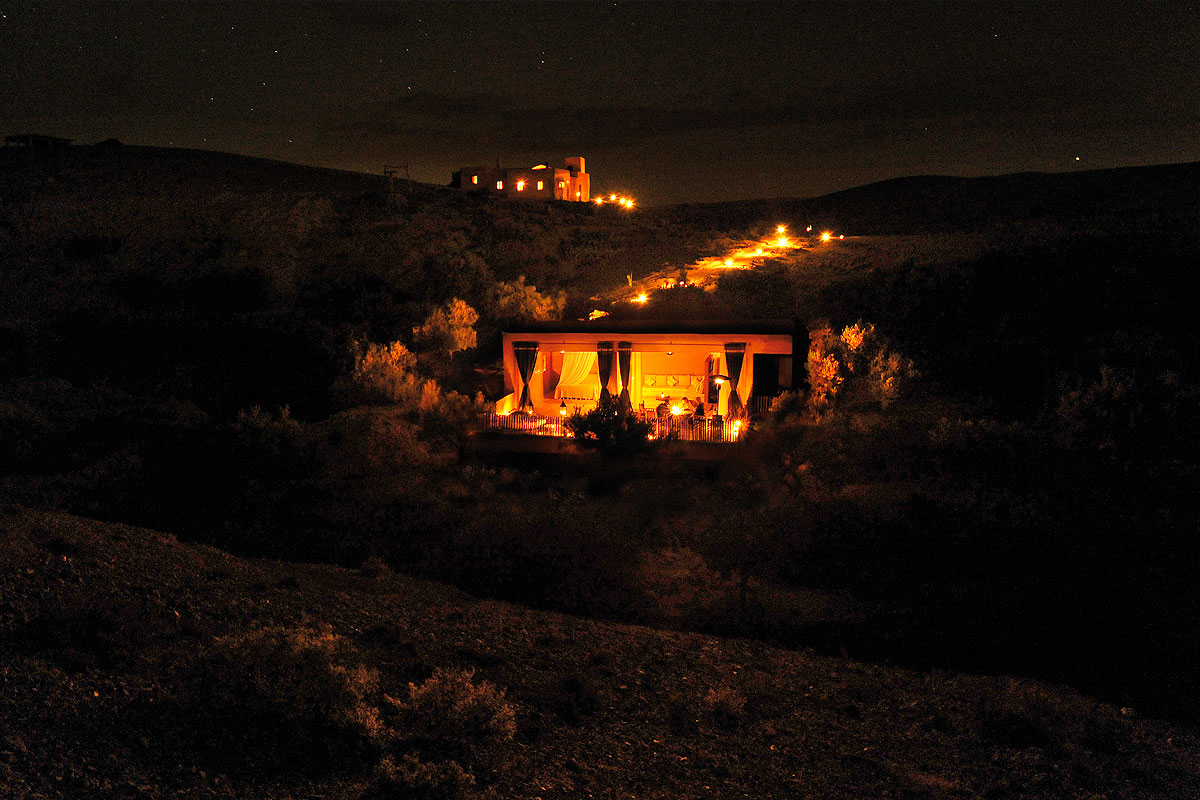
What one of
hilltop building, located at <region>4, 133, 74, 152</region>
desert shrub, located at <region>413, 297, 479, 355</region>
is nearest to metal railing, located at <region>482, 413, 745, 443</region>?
desert shrub, located at <region>413, 297, 479, 355</region>

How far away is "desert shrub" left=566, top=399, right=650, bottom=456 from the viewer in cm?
1398

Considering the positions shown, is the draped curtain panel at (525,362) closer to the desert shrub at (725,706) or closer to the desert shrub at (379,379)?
the desert shrub at (379,379)

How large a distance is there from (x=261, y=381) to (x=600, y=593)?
42.1 ft

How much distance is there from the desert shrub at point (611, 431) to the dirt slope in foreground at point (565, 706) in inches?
232

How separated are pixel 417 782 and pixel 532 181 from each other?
2119 inches

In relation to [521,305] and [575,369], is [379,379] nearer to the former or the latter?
[575,369]

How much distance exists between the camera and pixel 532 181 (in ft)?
183

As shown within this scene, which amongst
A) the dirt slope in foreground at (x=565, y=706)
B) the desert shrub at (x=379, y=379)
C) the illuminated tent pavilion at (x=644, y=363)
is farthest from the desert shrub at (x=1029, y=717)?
the desert shrub at (x=379, y=379)

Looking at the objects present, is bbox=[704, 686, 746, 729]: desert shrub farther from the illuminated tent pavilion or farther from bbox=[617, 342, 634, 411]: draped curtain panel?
bbox=[617, 342, 634, 411]: draped curtain panel

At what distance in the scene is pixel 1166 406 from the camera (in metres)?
14.4

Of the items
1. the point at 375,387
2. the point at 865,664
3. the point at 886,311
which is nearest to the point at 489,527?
the point at 865,664

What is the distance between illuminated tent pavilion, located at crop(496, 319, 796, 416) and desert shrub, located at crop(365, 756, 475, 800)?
10.7 m

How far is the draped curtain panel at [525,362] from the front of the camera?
16.9 meters

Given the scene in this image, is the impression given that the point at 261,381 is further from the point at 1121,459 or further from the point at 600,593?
Answer: the point at 1121,459
